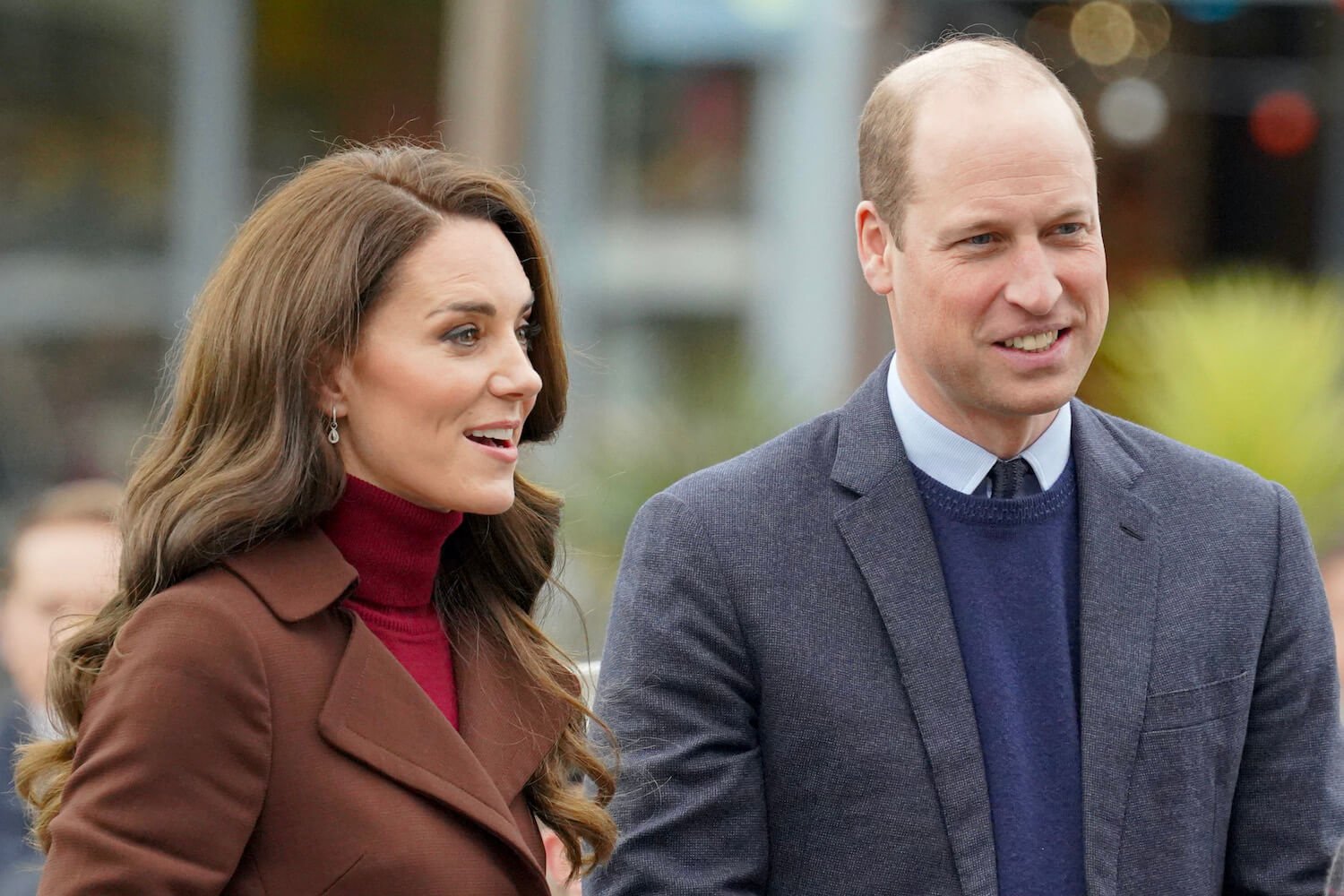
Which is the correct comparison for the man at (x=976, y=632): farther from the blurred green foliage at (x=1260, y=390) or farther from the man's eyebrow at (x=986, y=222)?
the blurred green foliage at (x=1260, y=390)

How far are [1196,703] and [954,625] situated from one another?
0.36 meters

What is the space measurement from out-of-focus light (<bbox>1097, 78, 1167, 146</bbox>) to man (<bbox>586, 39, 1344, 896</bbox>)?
8.00 metres

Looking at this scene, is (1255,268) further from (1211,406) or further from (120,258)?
(120,258)

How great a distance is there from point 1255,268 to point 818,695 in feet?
26.6

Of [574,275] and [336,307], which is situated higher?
[336,307]

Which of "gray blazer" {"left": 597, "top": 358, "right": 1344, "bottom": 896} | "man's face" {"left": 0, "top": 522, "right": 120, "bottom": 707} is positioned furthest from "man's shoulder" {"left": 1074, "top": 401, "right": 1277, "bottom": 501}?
"man's face" {"left": 0, "top": 522, "right": 120, "bottom": 707}

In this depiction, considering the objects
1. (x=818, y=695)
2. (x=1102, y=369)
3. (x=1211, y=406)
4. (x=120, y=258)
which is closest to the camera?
(x=818, y=695)

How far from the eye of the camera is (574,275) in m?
10.2

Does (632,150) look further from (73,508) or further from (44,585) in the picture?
(44,585)

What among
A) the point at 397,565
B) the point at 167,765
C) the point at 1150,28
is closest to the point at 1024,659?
the point at 397,565

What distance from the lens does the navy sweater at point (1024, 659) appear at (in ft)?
8.46

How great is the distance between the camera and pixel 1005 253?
2.64m

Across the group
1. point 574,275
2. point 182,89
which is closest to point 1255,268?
point 574,275

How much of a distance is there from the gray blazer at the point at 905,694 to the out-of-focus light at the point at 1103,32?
770cm
